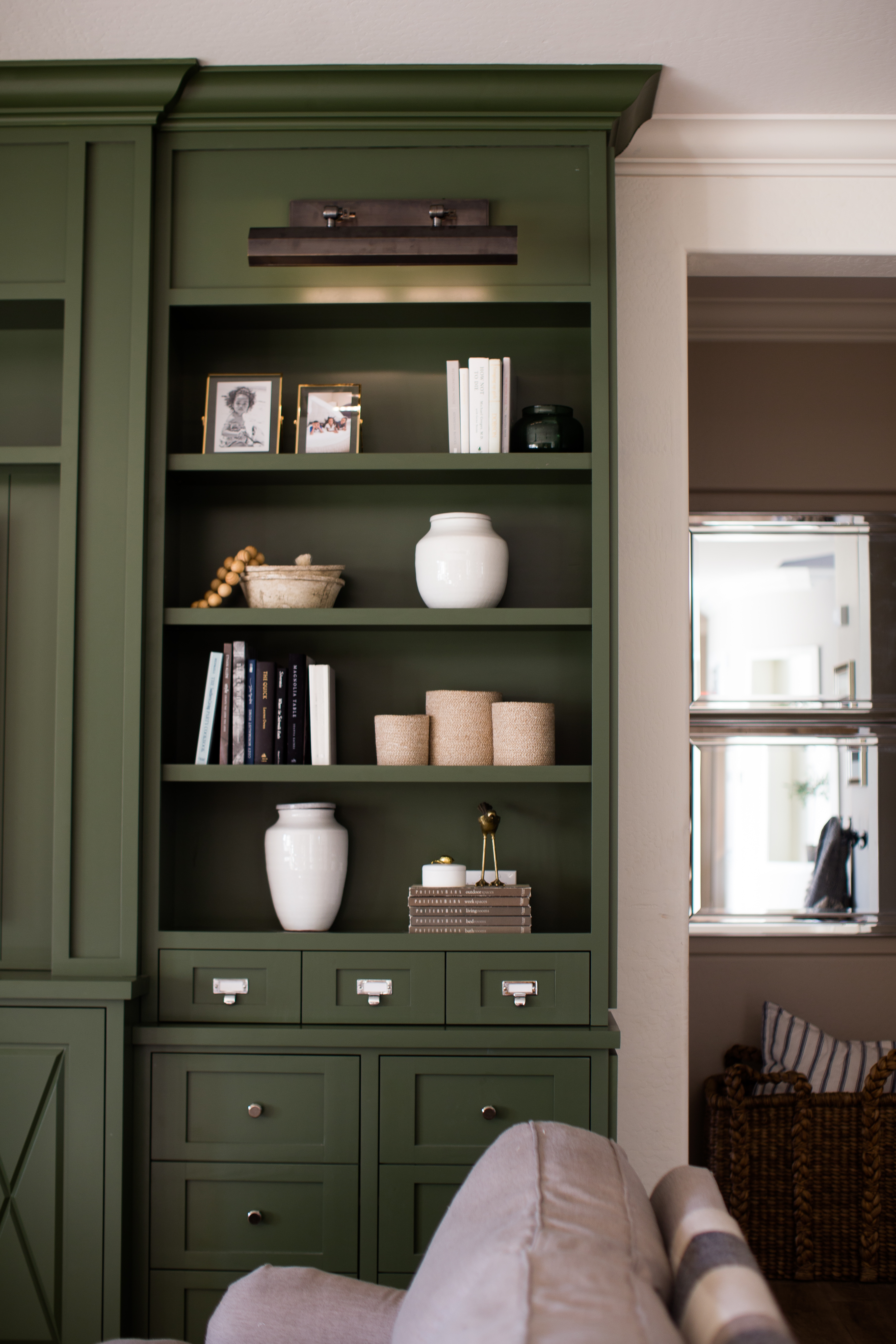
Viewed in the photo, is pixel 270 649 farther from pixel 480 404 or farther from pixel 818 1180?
pixel 818 1180

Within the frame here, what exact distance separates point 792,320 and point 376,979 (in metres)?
2.71

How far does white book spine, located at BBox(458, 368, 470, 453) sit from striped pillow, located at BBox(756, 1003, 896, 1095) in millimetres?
2104

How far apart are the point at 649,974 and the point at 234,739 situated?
115 cm

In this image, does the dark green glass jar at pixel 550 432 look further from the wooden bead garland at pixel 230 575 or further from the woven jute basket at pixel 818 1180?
the woven jute basket at pixel 818 1180

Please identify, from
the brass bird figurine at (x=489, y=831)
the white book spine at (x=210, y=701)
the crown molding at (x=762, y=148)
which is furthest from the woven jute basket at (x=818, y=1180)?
the crown molding at (x=762, y=148)

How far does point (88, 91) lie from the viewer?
224 centimetres

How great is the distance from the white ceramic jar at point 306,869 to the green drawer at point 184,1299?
73 centimetres

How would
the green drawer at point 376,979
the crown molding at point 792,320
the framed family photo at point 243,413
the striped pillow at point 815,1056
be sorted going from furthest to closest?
1. the crown molding at point 792,320
2. the striped pillow at point 815,1056
3. the framed family photo at point 243,413
4. the green drawer at point 376,979

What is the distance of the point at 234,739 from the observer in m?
2.31

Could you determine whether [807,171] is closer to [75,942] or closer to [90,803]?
[90,803]

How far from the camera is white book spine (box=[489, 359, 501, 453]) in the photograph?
2.31 meters

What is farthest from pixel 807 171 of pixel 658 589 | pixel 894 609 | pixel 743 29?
pixel 894 609

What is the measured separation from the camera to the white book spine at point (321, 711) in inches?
91.9

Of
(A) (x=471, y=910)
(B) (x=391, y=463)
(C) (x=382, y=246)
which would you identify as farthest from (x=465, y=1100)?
(C) (x=382, y=246)
